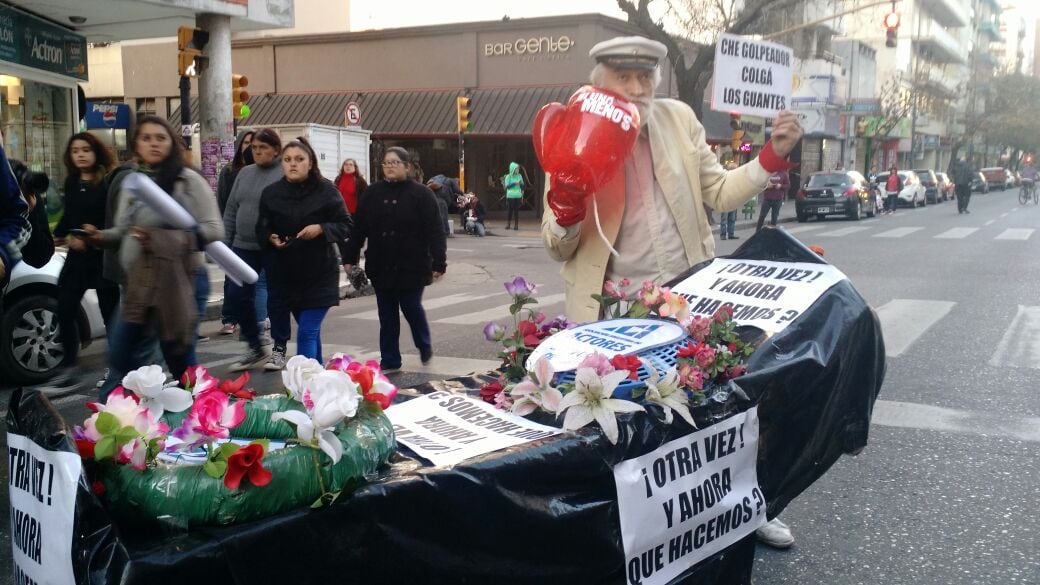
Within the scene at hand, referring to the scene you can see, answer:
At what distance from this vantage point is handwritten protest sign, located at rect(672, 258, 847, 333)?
128 inches

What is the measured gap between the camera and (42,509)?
1.93m

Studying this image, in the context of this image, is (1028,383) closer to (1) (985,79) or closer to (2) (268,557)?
(2) (268,557)

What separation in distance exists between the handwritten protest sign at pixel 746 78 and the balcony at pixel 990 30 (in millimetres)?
104753

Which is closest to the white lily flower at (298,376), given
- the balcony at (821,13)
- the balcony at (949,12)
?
the balcony at (821,13)

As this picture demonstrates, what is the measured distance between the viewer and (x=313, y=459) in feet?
6.31

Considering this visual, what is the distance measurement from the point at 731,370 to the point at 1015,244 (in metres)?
17.9

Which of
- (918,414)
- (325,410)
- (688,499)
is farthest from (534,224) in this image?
(325,410)

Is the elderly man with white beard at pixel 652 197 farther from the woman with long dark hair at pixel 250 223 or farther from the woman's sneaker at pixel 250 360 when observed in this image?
the woman's sneaker at pixel 250 360

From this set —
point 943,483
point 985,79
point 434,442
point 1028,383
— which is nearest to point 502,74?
point 1028,383

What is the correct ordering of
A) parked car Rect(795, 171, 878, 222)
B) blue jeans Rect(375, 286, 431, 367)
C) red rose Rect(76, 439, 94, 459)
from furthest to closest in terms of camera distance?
parked car Rect(795, 171, 878, 222) → blue jeans Rect(375, 286, 431, 367) → red rose Rect(76, 439, 94, 459)

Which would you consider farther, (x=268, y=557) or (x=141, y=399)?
(x=141, y=399)

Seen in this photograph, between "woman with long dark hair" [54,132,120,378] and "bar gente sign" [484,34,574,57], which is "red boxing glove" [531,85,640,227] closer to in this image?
"woman with long dark hair" [54,132,120,378]

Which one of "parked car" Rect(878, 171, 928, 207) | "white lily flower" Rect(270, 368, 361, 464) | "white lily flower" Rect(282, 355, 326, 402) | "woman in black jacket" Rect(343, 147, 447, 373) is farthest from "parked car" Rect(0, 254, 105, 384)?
"parked car" Rect(878, 171, 928, 207)

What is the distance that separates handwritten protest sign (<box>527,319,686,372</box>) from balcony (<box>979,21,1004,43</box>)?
354 ft
